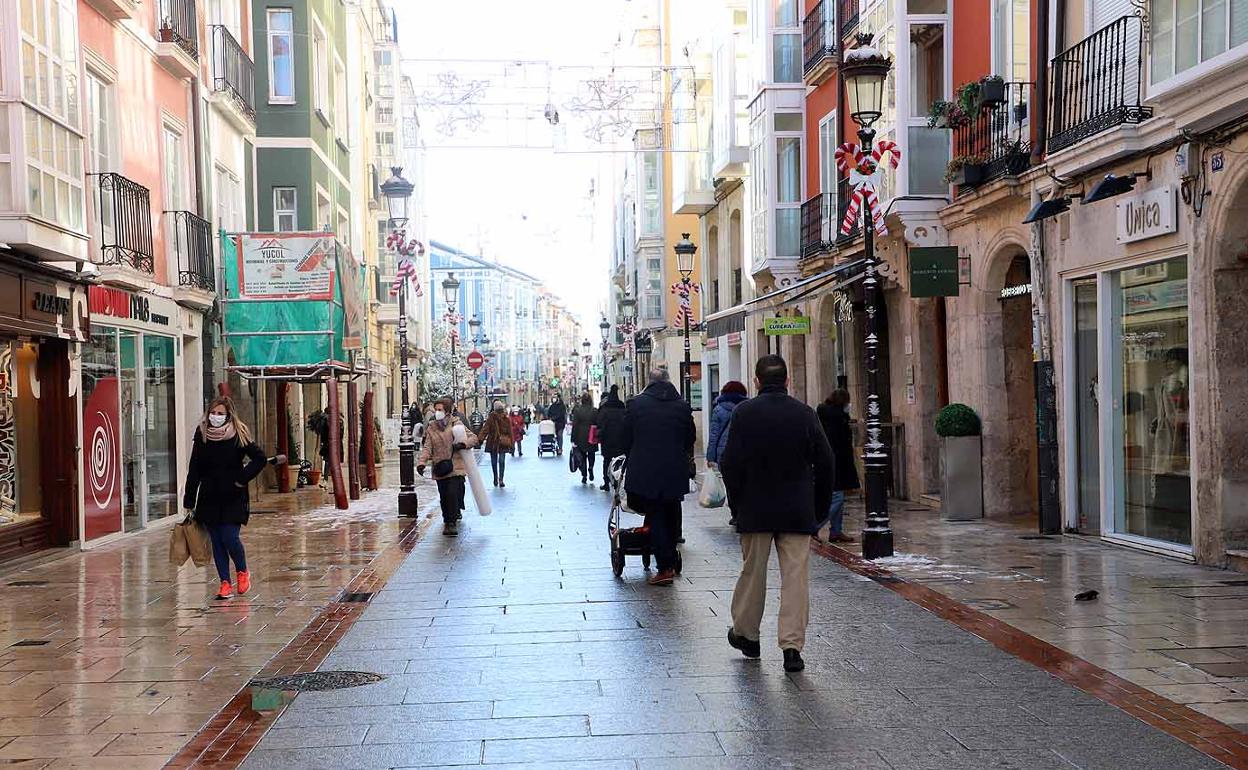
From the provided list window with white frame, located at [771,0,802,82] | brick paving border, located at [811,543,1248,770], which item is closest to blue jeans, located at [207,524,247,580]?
brick paving border, located at [811,543,1248,770]

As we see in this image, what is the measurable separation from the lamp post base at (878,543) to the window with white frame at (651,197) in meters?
44.5

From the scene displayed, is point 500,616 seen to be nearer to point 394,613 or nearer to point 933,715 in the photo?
point 394,613

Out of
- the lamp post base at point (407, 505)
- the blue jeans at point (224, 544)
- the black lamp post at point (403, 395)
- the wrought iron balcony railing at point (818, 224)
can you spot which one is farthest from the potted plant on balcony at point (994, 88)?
the blue jeans at point (224, 544)

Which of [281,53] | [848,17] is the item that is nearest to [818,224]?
[848,17]

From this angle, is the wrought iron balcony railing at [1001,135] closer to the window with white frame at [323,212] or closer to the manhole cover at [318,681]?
the manhole cover at [318,681]

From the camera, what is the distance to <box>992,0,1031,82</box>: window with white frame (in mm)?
17594

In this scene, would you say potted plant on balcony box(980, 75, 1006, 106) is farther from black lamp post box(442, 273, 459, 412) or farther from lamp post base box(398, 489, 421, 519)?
lamp post base box(398, 489, 421, 519)

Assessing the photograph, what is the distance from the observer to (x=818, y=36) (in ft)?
86.9

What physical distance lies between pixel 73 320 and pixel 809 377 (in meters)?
16.1

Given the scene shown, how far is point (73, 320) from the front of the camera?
16297mm

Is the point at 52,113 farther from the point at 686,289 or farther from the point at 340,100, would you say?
the point at 686,289

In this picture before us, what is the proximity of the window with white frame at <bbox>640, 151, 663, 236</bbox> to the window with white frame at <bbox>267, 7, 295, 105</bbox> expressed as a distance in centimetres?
2908

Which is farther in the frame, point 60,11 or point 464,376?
point 464,376

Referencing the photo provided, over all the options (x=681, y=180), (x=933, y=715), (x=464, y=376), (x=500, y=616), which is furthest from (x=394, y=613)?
(x=464, y=376)
